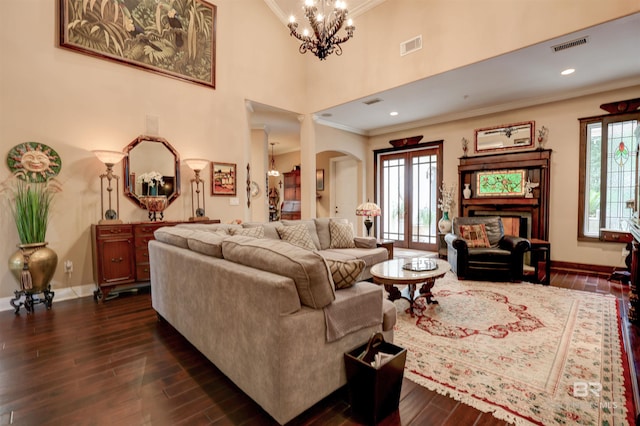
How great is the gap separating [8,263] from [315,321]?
401cm

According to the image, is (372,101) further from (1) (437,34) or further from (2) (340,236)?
(2) (340,236)

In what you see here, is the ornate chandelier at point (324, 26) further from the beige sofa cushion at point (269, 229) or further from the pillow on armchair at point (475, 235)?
the pillow on armchair at point (475, 235)

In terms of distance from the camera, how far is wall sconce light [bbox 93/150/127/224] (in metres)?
3.71

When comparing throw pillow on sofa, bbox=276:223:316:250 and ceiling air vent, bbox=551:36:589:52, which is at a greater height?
ceiling air vent, bbox=551:36:589:52

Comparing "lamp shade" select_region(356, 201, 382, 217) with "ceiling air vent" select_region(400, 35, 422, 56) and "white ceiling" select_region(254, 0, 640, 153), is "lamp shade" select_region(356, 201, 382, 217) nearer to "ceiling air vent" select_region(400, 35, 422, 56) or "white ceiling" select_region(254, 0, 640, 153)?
"white ceiling" select_region(254, 0, 640, 153)

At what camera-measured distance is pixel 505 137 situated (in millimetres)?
5715

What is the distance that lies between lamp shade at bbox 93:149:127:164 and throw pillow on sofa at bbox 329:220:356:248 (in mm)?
3095

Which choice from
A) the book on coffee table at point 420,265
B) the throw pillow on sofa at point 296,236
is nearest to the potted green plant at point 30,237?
the throw pillow on sofa at point 296,236

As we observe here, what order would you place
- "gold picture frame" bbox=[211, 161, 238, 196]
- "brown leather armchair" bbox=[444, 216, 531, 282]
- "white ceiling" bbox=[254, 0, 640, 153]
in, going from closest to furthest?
"white ceiling" bbox=[254, 0, 640, 153] → "brown leather armchair" bbox=[444, 216, 531, 282] → "gold picture frame" bbox=[211, 161, 238, 196]

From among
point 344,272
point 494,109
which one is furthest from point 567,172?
point 344,272

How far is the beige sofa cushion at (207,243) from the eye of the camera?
2021mm

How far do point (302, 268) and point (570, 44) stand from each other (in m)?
4.48

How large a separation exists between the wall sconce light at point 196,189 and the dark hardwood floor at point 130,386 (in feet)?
7.23

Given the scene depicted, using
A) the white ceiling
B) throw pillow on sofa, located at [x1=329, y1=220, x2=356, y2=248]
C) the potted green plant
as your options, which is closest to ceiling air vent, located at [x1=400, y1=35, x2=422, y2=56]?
the white ceiling
